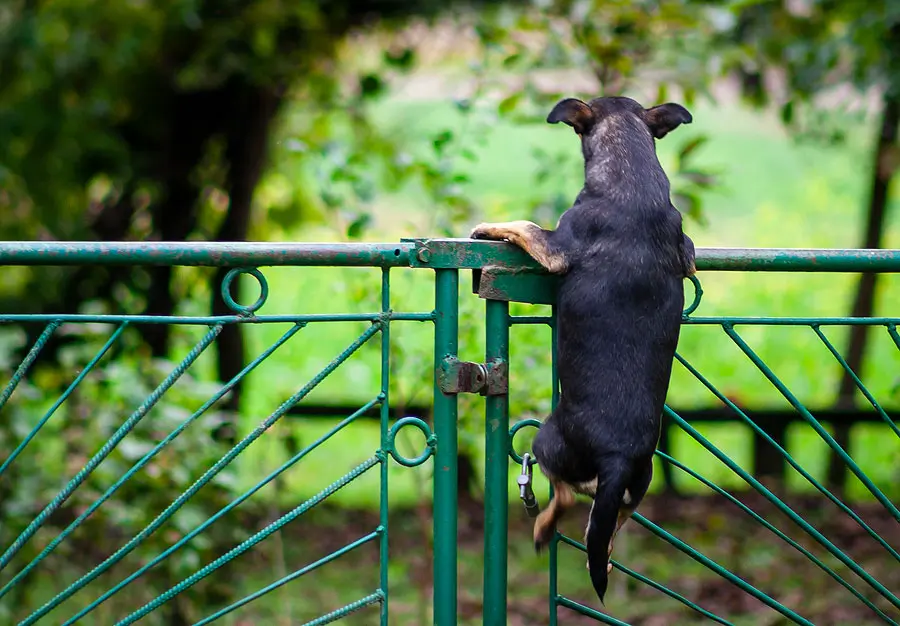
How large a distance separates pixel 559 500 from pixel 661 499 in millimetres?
3756

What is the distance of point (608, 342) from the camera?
7.07ft

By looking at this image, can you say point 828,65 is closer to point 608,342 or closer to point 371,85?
point 371,85

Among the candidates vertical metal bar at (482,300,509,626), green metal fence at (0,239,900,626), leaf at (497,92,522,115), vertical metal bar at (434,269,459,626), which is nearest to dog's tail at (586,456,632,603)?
green metal fence at (0,239,900,626)

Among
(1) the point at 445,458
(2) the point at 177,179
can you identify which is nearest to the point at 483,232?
(1) the point at 445,458

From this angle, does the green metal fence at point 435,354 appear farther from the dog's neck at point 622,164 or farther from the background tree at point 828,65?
the background tree at point 828,65

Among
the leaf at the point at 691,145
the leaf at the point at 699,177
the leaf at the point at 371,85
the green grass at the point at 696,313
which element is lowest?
the green grass at the point at 696,313

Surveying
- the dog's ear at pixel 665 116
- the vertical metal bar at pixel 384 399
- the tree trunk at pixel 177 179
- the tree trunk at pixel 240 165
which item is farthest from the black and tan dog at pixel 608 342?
A: the tree trunk at pixel 177 179

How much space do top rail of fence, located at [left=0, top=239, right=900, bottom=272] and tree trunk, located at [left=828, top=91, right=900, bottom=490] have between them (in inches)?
132

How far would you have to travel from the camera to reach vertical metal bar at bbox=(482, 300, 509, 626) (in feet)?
7.48

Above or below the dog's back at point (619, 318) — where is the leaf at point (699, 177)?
above

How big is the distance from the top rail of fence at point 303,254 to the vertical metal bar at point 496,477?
125 millimetres

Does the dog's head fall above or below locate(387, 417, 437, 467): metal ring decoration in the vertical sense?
above

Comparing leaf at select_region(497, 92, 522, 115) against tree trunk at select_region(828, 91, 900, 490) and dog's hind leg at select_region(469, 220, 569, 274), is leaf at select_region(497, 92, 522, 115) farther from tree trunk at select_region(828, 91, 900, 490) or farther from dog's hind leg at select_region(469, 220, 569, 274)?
tree trunk at select_region(828, 91, 900, 490)

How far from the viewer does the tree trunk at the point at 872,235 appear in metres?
5.22
